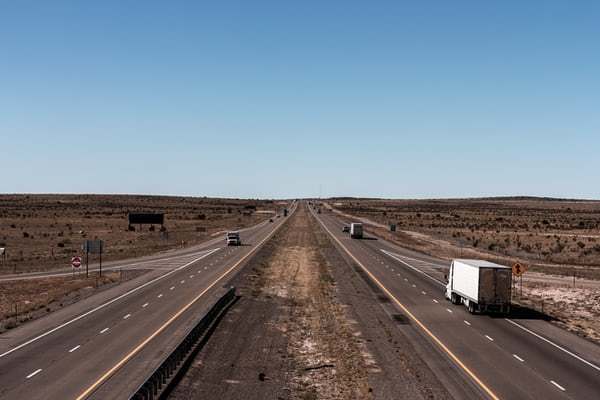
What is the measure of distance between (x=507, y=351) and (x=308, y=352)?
31.7ft

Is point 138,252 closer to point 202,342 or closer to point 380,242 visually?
point 380,242

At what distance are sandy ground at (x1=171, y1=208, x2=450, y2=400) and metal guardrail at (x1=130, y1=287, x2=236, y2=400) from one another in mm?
433

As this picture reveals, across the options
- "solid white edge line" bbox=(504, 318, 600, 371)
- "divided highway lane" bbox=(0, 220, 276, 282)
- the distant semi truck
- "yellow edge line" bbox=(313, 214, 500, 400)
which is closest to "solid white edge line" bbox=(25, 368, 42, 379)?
"yellow edge line" bbox=(313, 214, 500, 400)

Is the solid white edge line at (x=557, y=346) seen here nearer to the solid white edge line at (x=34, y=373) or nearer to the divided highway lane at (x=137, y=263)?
the solid white edge line at (x=34, y=373)

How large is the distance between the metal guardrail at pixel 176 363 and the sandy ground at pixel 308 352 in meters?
0.43

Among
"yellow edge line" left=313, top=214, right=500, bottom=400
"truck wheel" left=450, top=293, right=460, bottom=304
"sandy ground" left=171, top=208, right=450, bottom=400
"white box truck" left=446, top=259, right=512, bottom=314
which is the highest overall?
"white box truck" left=446, top=259, right=512, bottom=314

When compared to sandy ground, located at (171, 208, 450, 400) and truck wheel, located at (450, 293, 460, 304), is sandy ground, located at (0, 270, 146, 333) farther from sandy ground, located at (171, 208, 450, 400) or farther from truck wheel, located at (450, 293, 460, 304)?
truck wheel, located at (450, 293, 460, 304)

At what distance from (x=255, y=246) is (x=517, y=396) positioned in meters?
69.3

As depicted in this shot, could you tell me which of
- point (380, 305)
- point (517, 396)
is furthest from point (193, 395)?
point (380, 305)

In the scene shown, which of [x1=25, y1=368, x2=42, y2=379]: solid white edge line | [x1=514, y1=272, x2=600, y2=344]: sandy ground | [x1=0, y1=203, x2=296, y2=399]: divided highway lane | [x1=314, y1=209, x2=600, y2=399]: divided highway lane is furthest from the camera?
[x1=514, y1=272, x2=600, y2=344]: sandy ground

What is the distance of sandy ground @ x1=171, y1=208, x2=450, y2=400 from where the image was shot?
2381 cm

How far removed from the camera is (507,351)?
3027 cm

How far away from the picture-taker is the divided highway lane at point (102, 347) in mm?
23500

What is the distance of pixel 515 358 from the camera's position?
1136 inches
